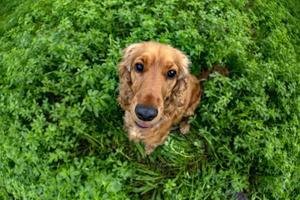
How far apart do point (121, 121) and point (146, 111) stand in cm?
84

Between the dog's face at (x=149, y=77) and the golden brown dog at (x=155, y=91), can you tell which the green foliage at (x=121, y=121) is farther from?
the dog's face at (x=149, y=77)

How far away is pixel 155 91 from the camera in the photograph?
385cm

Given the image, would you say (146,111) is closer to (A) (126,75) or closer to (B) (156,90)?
(B) (156,90)

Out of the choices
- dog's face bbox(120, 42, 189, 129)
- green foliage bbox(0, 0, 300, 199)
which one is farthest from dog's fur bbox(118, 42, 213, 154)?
green foliage bbox(0, 0, 300, 199)

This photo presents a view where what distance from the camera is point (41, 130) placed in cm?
433

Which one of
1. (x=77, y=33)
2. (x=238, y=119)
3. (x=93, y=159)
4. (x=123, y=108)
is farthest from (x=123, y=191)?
(x=77, y=33)

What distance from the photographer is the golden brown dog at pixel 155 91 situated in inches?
151

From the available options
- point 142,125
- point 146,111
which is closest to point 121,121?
point 142,125

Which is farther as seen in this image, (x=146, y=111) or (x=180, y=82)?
(x=180, y=82)

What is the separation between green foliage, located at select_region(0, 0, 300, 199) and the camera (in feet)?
14.2

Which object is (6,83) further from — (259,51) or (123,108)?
(259,51)

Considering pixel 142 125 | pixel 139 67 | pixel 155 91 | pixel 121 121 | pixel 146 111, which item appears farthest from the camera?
pixel 121 121

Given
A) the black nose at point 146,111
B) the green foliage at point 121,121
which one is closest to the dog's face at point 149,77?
the black nose at point 146,111

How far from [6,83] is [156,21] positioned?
4.98ft
